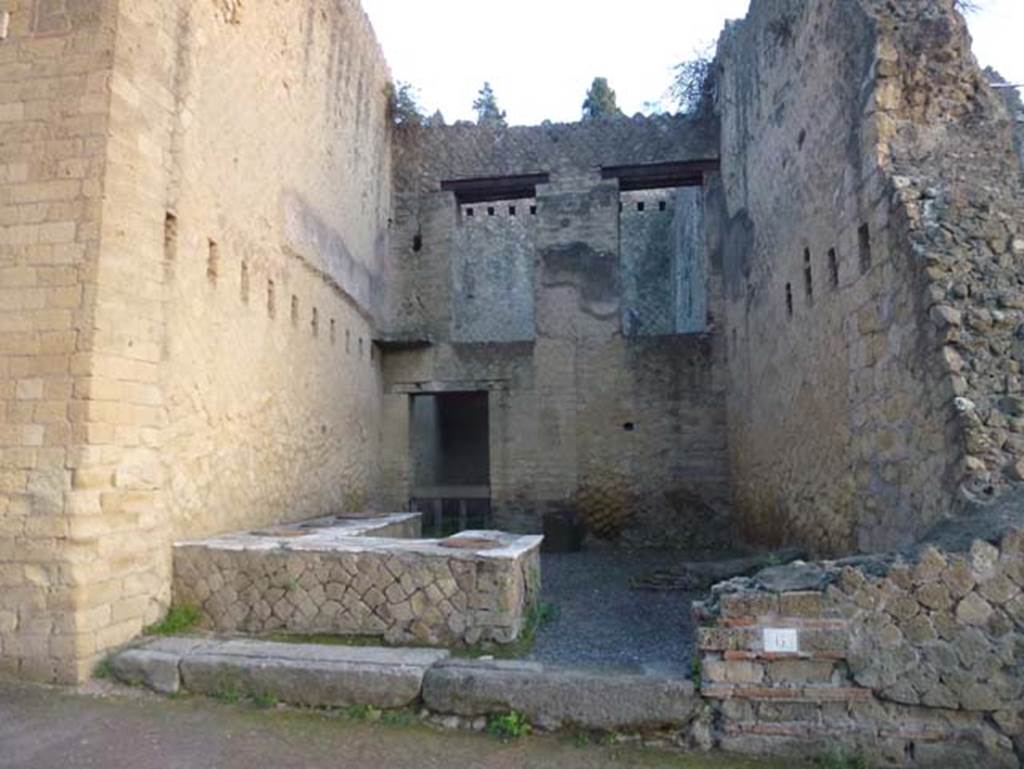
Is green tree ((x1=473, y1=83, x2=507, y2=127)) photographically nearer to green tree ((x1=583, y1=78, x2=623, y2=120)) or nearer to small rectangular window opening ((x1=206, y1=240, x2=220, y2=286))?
green tree ((x1=583, y1=78, x2=623, y2=120))

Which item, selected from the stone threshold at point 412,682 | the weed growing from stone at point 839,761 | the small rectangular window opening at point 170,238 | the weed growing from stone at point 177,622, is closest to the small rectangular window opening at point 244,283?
the small rectangular window opening at point 170,238

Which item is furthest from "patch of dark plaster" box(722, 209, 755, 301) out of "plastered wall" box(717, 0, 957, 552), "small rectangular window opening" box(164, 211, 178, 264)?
"small rectangular window opening" box(164, 211, 178, 264)

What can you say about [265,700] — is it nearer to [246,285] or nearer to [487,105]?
[246,285]

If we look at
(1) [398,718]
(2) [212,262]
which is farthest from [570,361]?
(1) [398,718]

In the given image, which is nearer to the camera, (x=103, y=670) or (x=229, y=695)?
(x=229, y=695)

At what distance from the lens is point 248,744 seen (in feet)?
11.4

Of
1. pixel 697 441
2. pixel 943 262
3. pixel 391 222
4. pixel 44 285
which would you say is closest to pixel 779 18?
pixel 943 262

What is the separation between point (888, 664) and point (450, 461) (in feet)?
40.6

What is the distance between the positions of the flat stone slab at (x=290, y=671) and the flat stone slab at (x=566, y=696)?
21 cm

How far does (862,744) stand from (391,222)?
979 cm

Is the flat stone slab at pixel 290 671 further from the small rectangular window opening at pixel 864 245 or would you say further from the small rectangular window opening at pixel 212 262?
the small rectangular window opening at pixel 864 245

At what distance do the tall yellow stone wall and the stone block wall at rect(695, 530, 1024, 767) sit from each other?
354 centimetres

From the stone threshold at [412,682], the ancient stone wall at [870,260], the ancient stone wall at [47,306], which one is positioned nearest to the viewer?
the stone threshold at [412,682]

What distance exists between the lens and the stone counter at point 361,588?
462 centimetres
